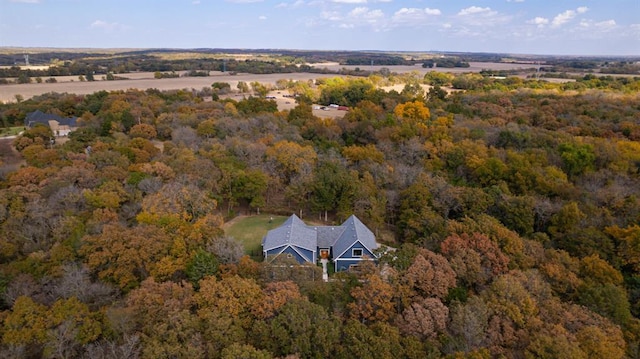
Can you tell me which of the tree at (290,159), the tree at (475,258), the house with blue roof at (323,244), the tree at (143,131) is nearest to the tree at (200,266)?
the house with blue roof at (323,244)

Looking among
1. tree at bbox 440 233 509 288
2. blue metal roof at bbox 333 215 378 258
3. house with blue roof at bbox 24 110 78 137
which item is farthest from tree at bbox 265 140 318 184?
house with blue roof at bbox 24 110 78 137

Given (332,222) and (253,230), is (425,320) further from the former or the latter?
(253,230)


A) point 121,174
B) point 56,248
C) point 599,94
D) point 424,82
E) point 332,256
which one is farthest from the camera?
point 424,82

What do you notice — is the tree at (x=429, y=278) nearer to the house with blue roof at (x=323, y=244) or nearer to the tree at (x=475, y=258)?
the tree at (x=475, y=258)

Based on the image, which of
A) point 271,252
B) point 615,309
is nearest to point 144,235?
point 271,252

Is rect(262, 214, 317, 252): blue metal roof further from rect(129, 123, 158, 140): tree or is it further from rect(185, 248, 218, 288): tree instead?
rect(129, 123, 158, 140): tree

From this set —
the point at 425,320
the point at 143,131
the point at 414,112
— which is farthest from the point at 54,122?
the point at 425,320

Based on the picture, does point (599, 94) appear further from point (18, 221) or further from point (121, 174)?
point (18, 221)
